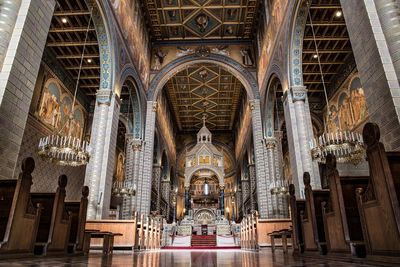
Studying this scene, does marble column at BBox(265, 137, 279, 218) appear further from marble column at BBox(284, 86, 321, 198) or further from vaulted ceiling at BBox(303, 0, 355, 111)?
vaulted ceiling at BBox(303, 0, 355, 111)

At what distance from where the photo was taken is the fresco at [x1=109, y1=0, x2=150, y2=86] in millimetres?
11992

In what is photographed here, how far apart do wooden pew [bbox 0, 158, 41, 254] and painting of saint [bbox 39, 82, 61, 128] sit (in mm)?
9446

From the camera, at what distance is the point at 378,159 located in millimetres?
2951

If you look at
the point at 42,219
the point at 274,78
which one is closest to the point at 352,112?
the point at 274,78

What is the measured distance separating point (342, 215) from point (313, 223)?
110 cm

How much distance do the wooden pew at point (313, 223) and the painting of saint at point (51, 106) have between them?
1186 centimetres

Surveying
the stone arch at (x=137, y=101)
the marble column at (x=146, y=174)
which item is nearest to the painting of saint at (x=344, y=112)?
Answer: the marble column at (x=146, y=174)

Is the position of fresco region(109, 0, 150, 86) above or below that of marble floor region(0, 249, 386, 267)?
above

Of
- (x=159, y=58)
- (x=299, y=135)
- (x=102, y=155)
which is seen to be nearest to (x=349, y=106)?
(x=299, y=135)

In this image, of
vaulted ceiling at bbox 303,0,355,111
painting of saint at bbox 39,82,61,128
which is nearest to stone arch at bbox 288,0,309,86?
vaulted ceiling at bbox 303,0,355,111

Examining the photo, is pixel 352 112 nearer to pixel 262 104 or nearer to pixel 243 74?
pixel 262 104

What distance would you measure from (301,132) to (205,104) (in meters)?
14.8

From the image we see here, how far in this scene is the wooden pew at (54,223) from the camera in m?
4.55

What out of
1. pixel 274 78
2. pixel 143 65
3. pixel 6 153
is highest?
pixel 143 65
